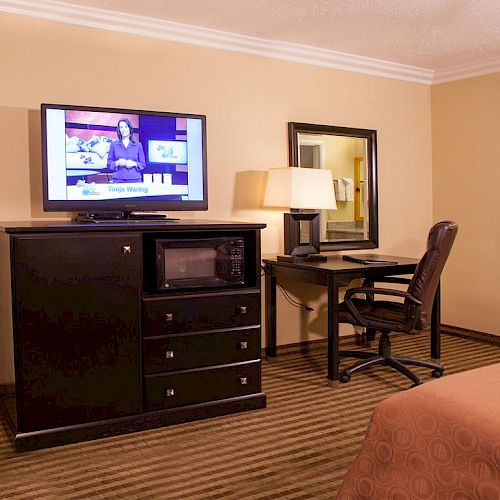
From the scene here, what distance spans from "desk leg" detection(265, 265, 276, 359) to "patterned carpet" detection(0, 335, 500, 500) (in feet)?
2.37

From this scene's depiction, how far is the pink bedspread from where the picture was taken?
A: 161 centimetres

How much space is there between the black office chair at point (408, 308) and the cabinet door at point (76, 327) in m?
1.41

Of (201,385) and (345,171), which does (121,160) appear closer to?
(201,385)

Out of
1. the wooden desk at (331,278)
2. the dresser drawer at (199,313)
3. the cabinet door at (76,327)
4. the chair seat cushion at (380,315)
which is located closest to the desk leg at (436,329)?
the wooden desk at (331,278)

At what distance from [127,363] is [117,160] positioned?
1.11m

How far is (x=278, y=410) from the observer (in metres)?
3.40

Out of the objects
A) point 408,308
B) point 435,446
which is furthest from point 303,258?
point 435,446

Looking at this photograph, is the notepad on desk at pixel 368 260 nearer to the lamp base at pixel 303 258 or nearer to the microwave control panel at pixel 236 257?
the lamp base at pixel 303 258

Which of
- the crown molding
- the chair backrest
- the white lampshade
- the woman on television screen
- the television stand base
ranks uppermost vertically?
the crown molding

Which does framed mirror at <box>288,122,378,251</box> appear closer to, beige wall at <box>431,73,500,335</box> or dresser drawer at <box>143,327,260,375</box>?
beige wall at <box>431,73,500,335</box>

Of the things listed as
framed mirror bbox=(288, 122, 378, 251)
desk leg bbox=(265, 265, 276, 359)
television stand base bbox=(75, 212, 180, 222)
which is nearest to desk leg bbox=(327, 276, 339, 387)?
desk leg bbox=(265, 265, 276, 359)

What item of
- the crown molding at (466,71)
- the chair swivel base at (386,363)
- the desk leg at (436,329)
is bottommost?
the chair swivel base at (386,363)

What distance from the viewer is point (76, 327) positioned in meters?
2.94

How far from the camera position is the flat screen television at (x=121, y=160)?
128 inches
